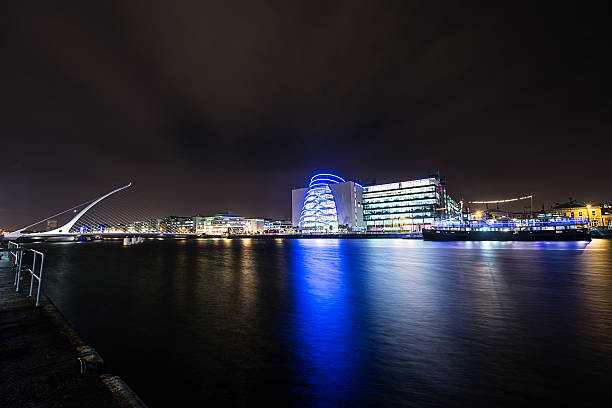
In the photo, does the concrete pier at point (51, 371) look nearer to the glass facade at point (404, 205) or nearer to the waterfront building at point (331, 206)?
the glass facade at point (404, 205)

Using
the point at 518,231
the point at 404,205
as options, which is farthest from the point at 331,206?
the point at 518,231

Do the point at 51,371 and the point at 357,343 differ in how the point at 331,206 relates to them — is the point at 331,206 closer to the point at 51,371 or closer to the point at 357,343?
the point at 357,343

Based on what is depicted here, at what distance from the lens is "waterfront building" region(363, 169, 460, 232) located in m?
142

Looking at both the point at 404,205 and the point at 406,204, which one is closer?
the point at 406,204

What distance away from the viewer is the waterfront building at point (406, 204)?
14212cm

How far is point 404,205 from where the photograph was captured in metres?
148

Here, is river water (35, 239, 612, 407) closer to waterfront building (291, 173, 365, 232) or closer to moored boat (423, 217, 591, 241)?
moored boat (423, 217, 591, 241)

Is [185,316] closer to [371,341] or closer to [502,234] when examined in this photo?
[371,341]

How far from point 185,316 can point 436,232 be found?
A: 91.8 meters

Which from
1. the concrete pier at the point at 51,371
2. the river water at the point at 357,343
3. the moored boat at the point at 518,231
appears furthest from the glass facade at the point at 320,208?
the concrete pier at the point at 51,371

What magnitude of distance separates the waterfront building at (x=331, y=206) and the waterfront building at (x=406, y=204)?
23.5ft

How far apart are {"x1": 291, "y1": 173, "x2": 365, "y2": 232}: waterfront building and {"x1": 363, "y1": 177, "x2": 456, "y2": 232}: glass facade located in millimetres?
7204

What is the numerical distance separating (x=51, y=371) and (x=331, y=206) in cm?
15899

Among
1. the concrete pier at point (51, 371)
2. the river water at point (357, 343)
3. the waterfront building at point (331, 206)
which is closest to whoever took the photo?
the concrete pier at point (51, 371)
